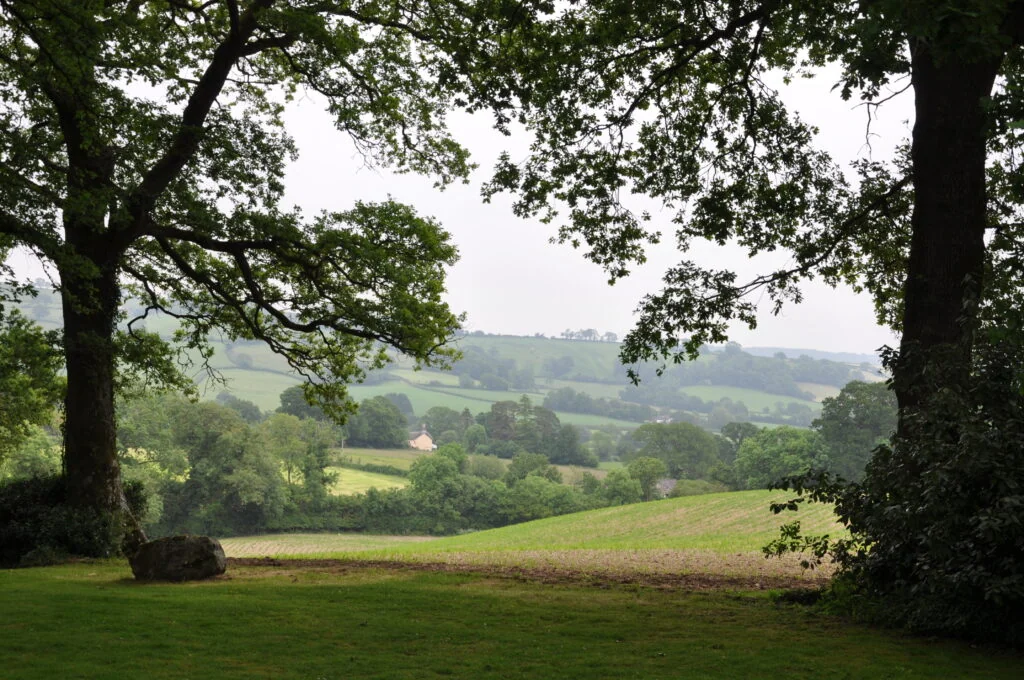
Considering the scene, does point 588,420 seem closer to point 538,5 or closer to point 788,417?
point 788,417

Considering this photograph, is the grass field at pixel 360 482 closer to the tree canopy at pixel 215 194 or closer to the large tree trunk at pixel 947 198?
the tree canopy at pixel 215 194

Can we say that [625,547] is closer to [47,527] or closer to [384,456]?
[47,527]

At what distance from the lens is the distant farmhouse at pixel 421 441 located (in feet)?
432

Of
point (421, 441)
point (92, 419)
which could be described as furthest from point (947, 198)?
point (421, 441)

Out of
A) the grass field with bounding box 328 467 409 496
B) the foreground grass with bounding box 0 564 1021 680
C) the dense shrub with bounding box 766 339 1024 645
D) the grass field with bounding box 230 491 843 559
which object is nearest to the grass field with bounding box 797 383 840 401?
the grass field with bounding box 328 467 409 496

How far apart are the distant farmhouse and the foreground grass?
117m

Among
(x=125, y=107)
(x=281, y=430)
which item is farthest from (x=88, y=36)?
(x=281, y=430)

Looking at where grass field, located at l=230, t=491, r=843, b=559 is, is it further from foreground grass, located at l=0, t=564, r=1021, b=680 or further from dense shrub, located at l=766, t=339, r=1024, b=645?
dense shrub, located at l=766, t=339, r=1024, b=645

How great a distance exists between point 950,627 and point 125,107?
49.6 ft

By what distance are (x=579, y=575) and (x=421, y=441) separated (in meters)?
124

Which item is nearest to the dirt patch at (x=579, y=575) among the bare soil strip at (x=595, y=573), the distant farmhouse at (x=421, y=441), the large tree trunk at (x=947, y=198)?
the bare soil strip at (x=595, y=573)

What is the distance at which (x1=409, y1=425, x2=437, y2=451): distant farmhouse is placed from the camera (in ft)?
432

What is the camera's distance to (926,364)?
1066cm

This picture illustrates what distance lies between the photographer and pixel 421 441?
139m
